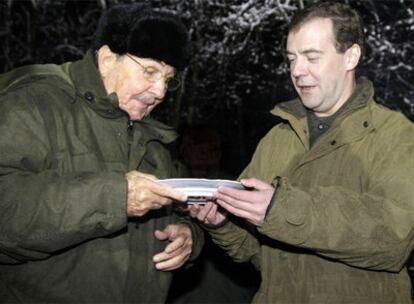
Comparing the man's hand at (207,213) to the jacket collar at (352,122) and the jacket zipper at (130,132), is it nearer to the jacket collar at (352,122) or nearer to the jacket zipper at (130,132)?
the jacket zipper at (130,132)

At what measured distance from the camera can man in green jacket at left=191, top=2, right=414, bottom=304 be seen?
2205 millimetres

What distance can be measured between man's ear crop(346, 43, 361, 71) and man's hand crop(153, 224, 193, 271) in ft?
4.16

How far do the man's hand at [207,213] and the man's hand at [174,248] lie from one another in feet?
0.42

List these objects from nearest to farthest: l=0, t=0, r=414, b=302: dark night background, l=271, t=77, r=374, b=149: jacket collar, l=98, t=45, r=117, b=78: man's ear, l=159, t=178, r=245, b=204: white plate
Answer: l=159, t=178, r=245, b=204: white plate → l=271, t=77, r=374, b=149: jacket collar → l=98, t=45, r=117, b=78: man's ear → l=0, t=0, r=414, b=302: dark night background

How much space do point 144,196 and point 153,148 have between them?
75 centimetres

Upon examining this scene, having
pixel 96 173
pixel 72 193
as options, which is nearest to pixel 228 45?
pixel 96 173

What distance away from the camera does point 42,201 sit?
219 centimetres

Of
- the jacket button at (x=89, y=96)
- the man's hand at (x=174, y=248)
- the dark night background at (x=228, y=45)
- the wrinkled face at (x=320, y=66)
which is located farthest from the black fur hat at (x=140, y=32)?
the dark night background at (x=228, y=45)

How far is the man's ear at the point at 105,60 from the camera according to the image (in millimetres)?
2725

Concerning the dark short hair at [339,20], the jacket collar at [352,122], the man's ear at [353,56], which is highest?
the dark short hair at [339,20]

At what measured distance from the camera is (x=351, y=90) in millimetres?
2809

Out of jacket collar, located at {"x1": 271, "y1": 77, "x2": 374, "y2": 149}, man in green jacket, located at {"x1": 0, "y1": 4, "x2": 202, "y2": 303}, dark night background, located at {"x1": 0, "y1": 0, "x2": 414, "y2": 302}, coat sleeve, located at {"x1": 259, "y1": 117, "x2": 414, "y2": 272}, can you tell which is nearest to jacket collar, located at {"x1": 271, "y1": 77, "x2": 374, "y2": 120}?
jacket collar, located at {"x1": 271, "y1": 77, "x2": 374, "y2": 149}

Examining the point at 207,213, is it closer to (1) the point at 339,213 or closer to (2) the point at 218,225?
(2) the point at 218,225

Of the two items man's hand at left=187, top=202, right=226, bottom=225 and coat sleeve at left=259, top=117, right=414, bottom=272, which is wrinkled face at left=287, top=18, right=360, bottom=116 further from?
man's hand at left=187, top=202, right=226, bottom=225
